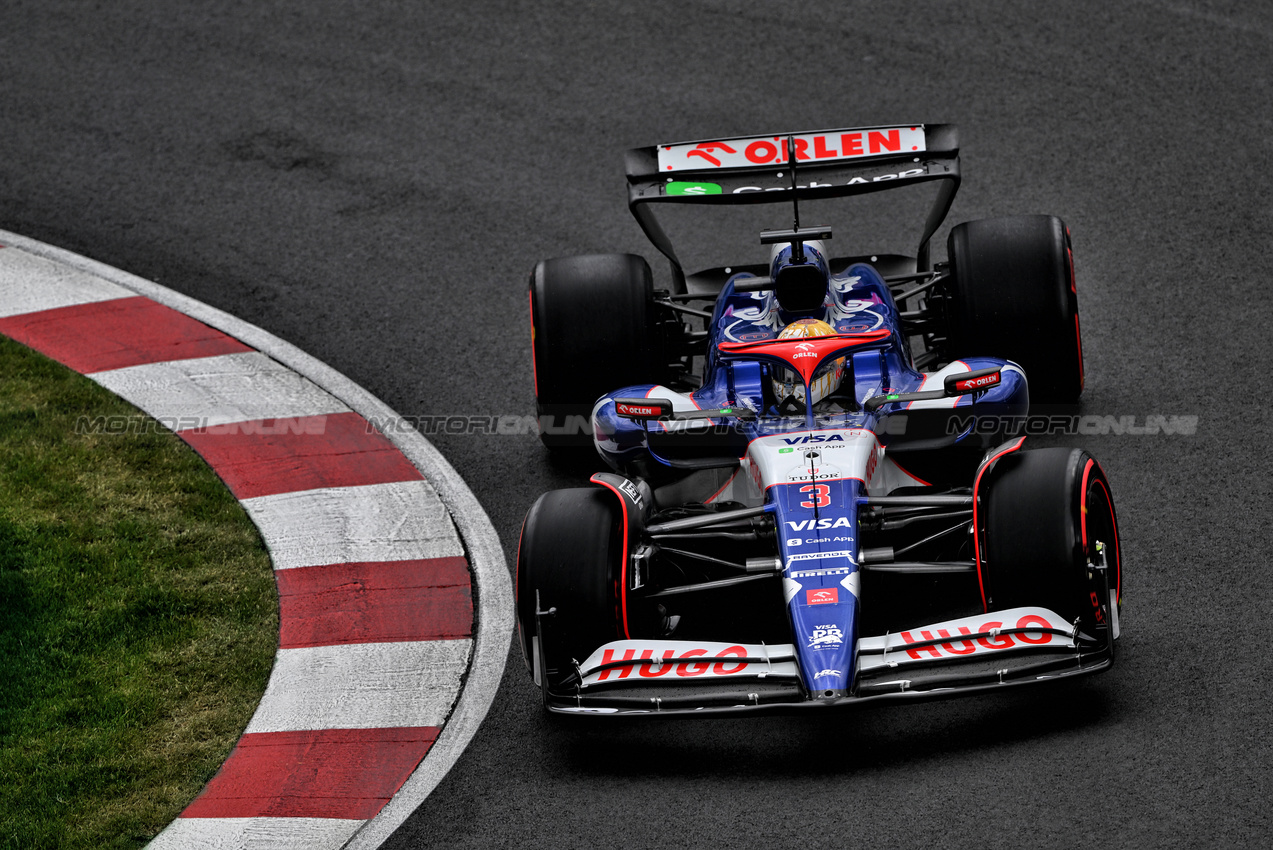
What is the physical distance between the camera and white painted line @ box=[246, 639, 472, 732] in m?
6.05

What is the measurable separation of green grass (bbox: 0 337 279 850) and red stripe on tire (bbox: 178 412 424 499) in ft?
0.48

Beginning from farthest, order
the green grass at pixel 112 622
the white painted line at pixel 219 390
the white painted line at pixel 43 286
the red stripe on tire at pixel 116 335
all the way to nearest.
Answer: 1. the white painted line at pixel 43 286
2. the red stripe on tire at pixel 116 335
3. the white painted line at pixel 219 390
4. the green grass at pixel 112 622

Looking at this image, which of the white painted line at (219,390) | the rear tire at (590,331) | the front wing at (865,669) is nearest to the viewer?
the front wing at (865,669)

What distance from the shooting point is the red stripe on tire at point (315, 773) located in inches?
219

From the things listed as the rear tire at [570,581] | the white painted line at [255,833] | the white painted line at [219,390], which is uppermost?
the white painted line at [219,390]

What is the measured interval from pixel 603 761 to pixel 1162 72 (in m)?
7.39

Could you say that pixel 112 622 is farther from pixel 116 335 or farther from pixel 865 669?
pixel 865 669

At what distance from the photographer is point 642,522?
6.10 m

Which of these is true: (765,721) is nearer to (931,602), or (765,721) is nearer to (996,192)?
(931,602)

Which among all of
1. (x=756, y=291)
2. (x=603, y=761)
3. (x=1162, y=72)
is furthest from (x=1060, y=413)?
(x=1162, y=72)

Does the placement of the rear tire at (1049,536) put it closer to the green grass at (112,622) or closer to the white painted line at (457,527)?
the white painted line at (457,527)

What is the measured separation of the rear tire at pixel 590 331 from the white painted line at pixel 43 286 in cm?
331

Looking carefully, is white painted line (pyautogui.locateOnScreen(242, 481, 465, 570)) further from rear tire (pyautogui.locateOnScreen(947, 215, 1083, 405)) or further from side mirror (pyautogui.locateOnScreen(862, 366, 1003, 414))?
rear tire (pyautogui.locateOnScreen(947, 215, 1083, 405))
